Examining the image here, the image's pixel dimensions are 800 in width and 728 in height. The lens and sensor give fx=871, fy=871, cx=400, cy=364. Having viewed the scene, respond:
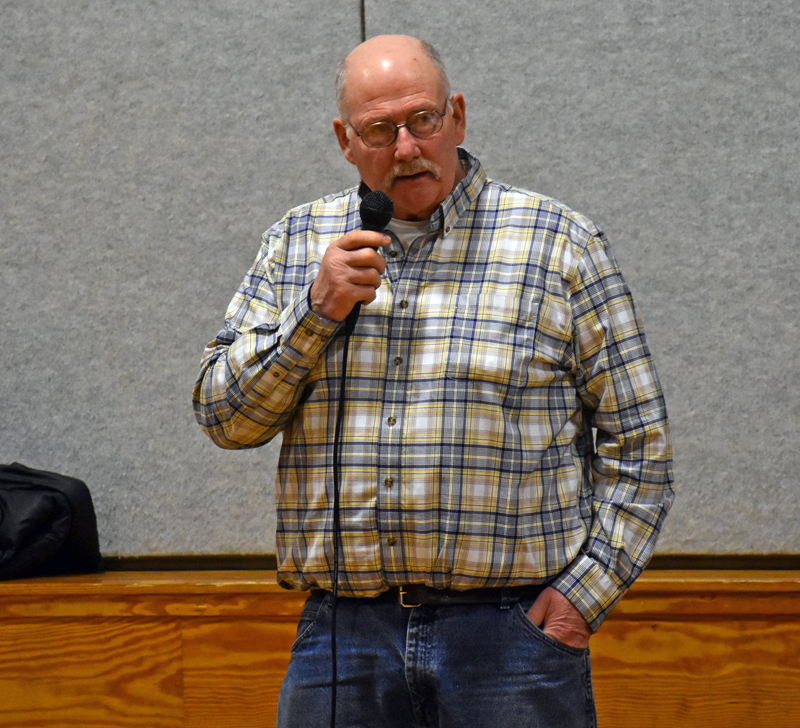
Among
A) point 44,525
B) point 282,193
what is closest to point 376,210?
point 282,193

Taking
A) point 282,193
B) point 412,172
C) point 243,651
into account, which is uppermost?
point 282,193

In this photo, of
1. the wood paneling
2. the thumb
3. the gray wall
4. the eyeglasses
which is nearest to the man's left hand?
the thumb

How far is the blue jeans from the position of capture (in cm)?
106

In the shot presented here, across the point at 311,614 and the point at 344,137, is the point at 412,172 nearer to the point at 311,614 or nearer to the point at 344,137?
the point at 344,137

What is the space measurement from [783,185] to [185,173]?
143 cm

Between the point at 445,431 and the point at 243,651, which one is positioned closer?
the point at 445,431

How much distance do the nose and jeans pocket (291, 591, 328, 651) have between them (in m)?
0.58

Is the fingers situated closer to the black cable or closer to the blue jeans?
the black cable

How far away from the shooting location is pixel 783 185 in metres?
2.01

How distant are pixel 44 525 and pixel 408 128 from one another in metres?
1.34

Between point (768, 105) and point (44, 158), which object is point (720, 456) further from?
point (44, 158)

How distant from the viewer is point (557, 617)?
1.09 meters

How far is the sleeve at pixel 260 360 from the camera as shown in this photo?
3.58 feet

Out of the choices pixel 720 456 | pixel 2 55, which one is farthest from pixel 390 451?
pixel 2 55
